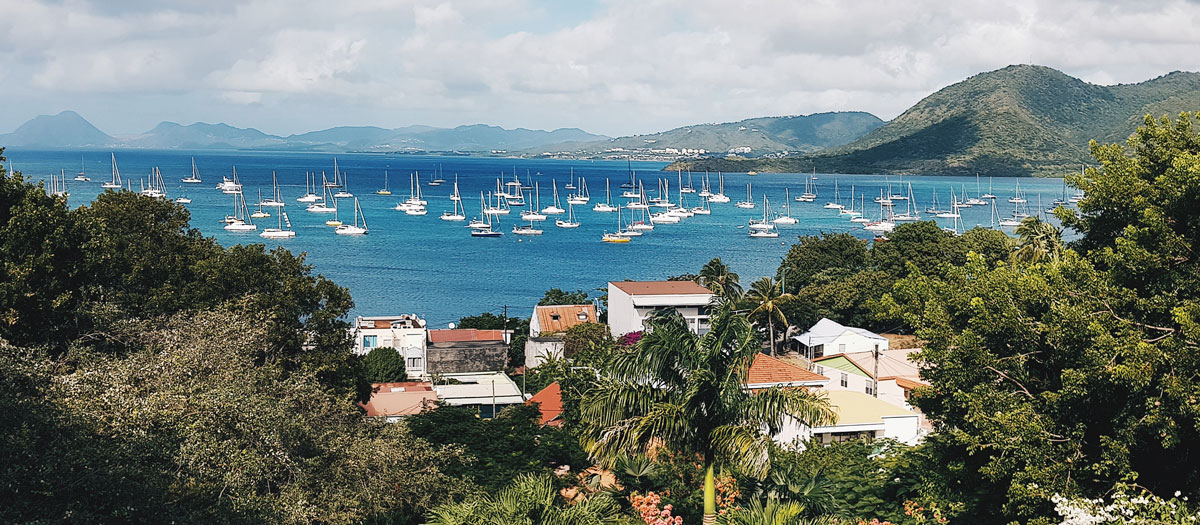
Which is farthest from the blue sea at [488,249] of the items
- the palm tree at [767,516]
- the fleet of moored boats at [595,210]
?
the palm tree at [767,516]

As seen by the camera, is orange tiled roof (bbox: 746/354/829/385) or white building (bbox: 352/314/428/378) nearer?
orange tiled roof (bbox: 746/354/829/385)

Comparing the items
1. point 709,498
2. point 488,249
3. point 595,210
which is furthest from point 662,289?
point 595,210

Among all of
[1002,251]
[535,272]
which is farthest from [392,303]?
[1002,251]

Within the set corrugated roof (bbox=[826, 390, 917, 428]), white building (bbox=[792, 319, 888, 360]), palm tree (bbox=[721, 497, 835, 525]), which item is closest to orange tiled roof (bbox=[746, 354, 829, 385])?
corrugated roof (bbox=[826, 390, 917, 428])

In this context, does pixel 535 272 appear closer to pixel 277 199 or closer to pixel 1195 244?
pixel 277 199

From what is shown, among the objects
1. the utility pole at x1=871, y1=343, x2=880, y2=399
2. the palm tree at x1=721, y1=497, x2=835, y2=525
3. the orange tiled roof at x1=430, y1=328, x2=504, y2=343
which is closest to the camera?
the palm tree at x1=721, y1=497, x2=835, y2=525

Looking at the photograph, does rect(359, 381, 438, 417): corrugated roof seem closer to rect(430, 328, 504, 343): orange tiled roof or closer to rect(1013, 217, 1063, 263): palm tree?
rect(430, 328, 504, 343): orange tiled roof

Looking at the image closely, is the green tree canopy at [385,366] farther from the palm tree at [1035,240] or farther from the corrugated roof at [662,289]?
the palm tree at [1035,240]

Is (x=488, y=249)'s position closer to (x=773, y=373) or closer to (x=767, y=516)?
(x=773, y=373)
